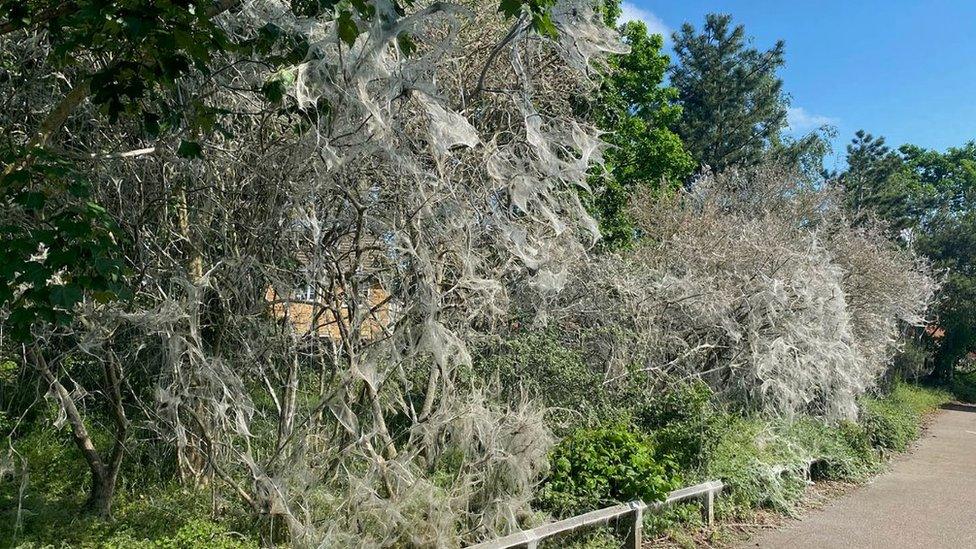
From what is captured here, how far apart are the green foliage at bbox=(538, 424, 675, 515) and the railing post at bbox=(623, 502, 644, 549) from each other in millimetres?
224

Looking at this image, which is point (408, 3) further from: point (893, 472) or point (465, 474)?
point (893, 472)

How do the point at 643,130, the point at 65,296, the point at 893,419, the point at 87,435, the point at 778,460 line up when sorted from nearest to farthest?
1. the point at 65,296
2. the point at 87,435
3. the point at 778,460
4. the point at 893,419
5. the point at 643,130

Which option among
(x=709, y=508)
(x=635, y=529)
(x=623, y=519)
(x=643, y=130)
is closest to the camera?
(x=635, y=529)

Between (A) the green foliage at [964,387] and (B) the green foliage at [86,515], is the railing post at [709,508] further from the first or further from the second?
(A) the green foliage at [964,387]

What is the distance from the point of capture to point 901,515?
890 cm

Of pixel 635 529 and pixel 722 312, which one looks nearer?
pixel 635 529

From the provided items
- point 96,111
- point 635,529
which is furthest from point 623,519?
point 96,111

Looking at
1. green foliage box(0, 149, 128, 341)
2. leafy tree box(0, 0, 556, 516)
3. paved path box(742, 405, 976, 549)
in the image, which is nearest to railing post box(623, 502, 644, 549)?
paved path box(742, 405, 976, 549)

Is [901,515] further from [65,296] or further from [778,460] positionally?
[65,296]

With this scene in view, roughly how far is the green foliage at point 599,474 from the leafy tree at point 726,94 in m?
26.3

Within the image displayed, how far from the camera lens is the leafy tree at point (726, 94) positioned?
1268 inches

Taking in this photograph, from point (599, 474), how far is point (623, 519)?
0.45 meters

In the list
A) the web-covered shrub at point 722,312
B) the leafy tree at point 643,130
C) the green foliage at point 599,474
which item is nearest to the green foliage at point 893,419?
the web-covered shrub at point 722,312

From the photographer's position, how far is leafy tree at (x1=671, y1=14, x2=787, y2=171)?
32.2 meters
